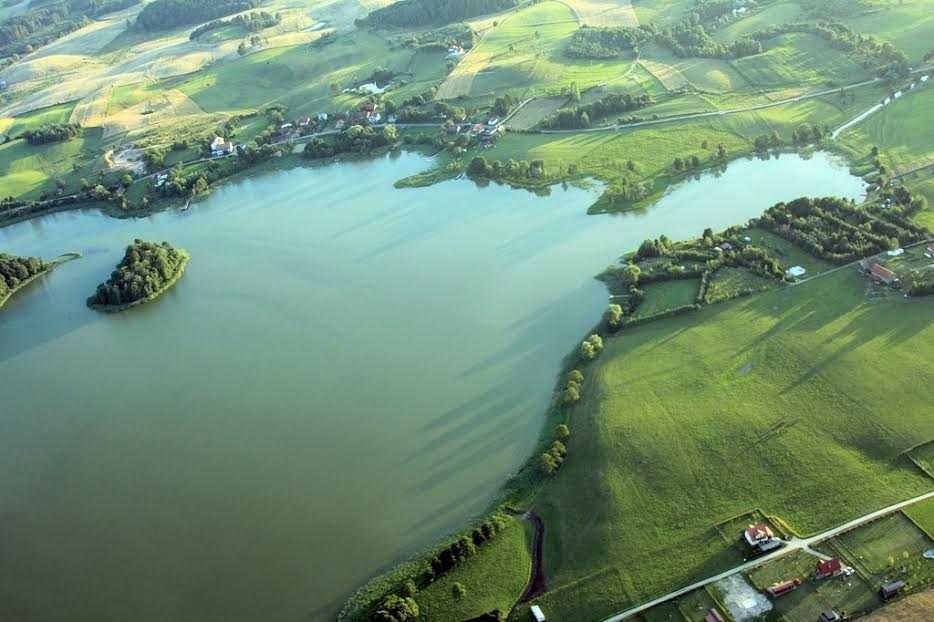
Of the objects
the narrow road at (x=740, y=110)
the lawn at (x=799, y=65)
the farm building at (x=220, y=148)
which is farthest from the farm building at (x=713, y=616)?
the farm building at (x=220, y=148)

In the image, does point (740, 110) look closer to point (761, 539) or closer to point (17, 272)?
point (761, 539)

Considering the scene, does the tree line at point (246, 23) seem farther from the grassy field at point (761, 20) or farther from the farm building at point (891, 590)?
the farm building at point (891, 590)

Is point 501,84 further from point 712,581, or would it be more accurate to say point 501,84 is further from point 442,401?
point 712,581

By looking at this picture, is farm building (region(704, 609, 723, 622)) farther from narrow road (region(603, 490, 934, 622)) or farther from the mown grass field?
the mown grass field

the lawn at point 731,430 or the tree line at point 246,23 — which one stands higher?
the tree line at point 246,23

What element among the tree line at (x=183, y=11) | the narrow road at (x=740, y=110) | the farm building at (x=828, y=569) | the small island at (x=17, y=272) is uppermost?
the tree line at (x=183, y=11)

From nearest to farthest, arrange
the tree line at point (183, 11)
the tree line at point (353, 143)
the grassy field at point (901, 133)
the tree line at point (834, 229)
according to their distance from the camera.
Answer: the tree line at point (834, 229) < the grassy field at point (901, 133) < the tree line at point (353, 143) < the tree line at point (183, 11)

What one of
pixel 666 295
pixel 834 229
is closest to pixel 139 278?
pixel 666 295
